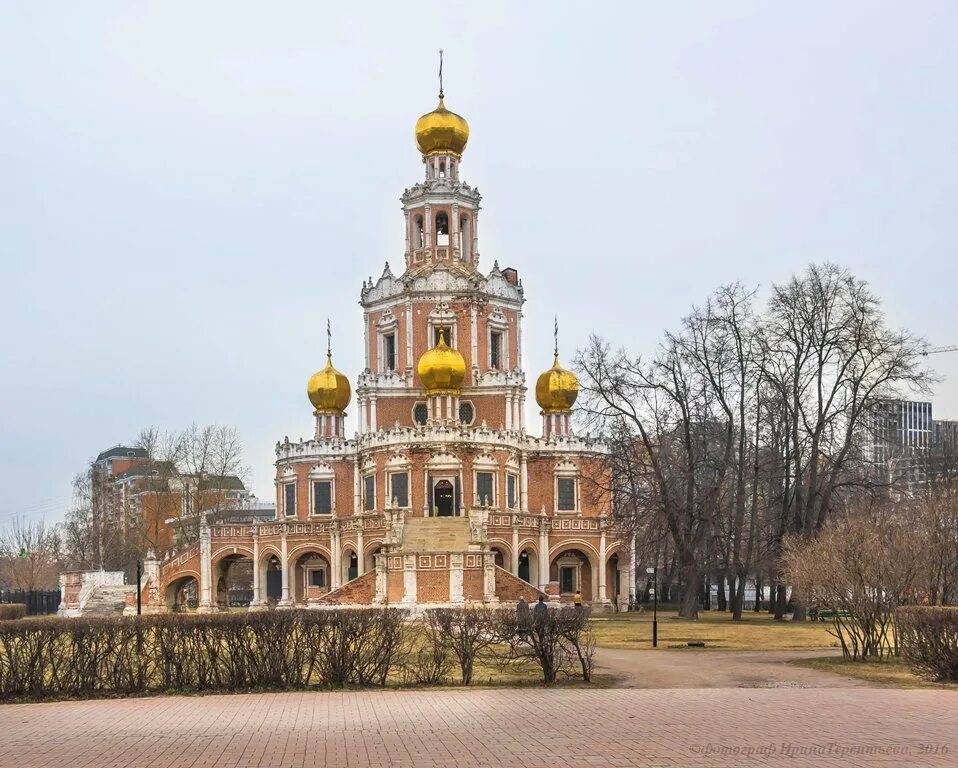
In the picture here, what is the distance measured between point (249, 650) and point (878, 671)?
41.7 ft

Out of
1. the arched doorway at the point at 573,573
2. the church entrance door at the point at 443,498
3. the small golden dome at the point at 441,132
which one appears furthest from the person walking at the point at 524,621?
the small golden dome at the point at 441,132

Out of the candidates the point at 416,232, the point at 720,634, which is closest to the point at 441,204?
the point at 416,232

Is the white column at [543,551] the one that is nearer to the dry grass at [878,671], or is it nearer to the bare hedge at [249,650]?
the dry grass at [878,671]

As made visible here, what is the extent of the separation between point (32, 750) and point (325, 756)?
12.3 ft

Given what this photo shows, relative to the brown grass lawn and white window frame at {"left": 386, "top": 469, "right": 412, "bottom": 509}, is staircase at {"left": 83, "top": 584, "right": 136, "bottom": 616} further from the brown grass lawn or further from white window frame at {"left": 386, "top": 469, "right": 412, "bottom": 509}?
the brown grass lawn

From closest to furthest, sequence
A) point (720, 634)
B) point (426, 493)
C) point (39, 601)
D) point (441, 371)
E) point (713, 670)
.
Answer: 1. point (713, 670)
2. point (720, 634)
3. point (426, 493)
4. point (441, 371)
5. point (39, 601)

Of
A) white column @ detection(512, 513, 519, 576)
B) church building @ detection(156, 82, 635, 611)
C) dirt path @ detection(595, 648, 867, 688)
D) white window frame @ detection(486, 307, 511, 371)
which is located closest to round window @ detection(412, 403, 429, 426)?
church building @ detection(156, 82, 635, 611)

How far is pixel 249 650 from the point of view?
71.6 feet

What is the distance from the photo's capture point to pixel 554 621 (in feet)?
74.0

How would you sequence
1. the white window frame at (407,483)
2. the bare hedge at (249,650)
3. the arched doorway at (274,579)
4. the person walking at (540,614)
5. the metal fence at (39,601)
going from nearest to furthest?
1. the bare hedge at (249,650)
2. the person walking at (540,614)
3. the white window frame at (407,483)
4. the metal fence at (39,601)
5. the arched doorway at (274,579)

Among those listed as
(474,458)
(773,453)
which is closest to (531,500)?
(474,458)

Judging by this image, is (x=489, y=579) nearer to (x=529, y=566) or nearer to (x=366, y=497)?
(x=529, y=566)

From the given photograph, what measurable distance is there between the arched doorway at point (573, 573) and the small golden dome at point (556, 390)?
27.6 ft

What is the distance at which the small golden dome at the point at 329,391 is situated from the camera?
6938cm
